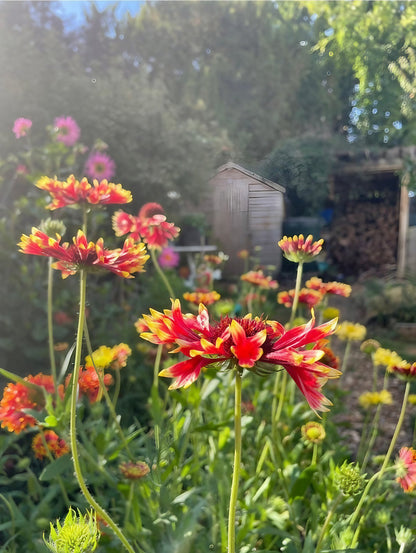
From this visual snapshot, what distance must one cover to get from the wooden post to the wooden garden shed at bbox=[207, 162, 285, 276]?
2.17 ft

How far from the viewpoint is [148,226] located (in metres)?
0.69

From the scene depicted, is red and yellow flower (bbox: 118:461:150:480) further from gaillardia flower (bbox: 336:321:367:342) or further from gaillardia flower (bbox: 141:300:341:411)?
gaillardia flower (bbox: 336:321:367:342)

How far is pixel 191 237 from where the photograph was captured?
121 cm

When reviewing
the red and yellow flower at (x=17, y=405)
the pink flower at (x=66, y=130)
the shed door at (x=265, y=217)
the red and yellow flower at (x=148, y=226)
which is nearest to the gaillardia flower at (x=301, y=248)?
the shed door at (x=265, y=217)

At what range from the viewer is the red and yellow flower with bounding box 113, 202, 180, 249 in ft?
2.23

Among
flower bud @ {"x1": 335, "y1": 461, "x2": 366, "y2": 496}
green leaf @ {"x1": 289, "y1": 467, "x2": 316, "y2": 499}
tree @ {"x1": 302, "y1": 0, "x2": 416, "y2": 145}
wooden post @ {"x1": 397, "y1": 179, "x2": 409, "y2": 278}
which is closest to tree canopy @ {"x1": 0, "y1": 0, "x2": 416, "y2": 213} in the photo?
tree @ {"x1": 302, "y1": 0, "x2": 416, "y2": 145}

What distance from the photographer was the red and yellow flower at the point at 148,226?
680 mm

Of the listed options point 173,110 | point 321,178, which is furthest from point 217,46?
point 321,178

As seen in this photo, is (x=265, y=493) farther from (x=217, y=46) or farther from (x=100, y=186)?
(x=217, y=46)

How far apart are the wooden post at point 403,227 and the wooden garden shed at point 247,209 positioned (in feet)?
2.17

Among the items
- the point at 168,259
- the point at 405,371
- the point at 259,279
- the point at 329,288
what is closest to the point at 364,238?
the point at 168,259

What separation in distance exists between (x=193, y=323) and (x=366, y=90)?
2.73ft

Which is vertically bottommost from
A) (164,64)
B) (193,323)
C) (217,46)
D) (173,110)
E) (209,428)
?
(209,428)

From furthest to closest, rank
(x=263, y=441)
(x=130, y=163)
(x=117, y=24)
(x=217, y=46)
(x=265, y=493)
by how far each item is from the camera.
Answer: (x=217, y=46) < (x=117, y=24) < (x=130, y=163) < (x=263, y=441) < (x=265, y=493)
